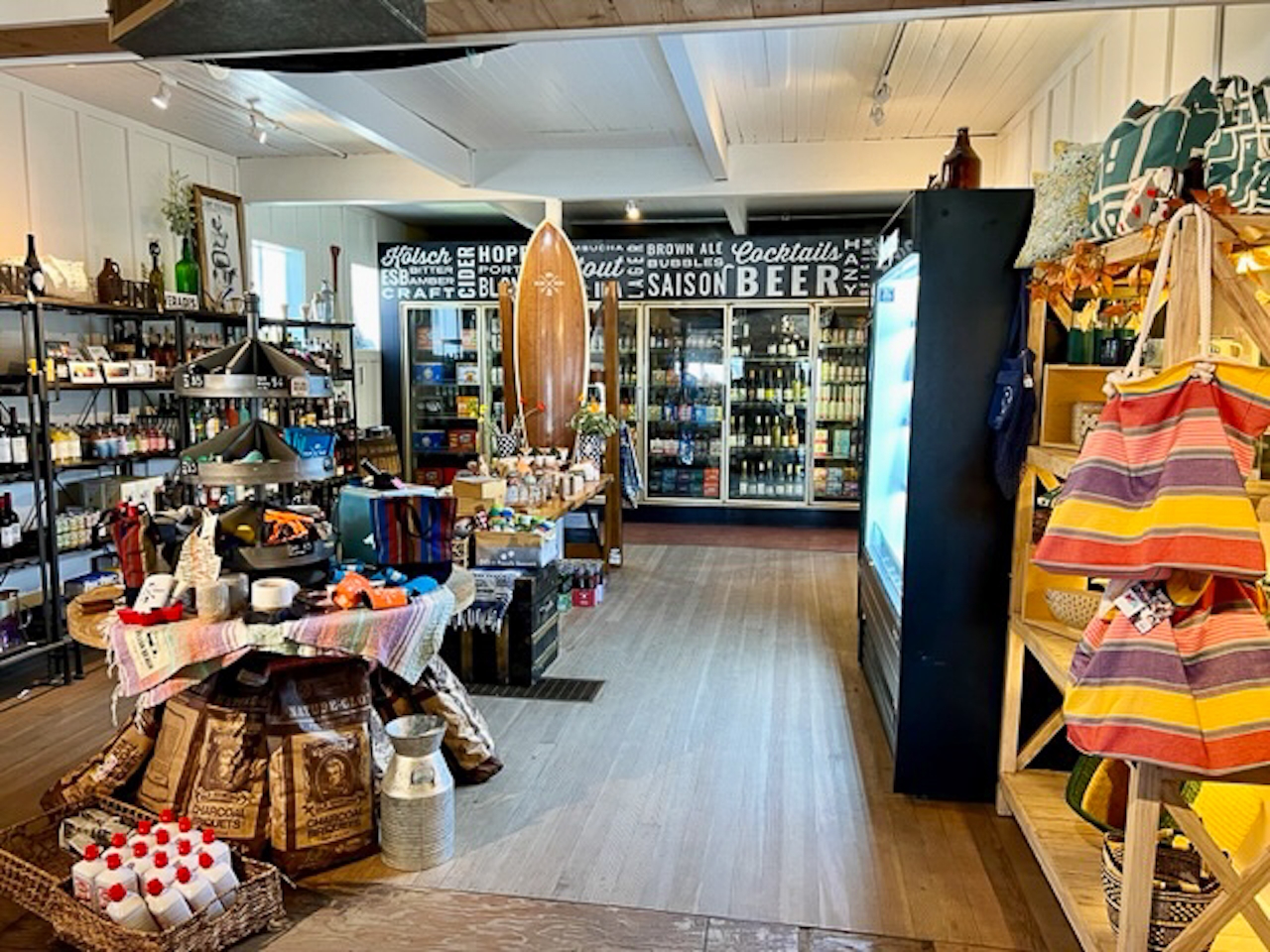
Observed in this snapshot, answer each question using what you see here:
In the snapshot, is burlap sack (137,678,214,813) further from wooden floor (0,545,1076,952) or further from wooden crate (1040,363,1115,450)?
wooden crate (1040,363,1115,450)

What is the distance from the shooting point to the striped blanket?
8.21 feet

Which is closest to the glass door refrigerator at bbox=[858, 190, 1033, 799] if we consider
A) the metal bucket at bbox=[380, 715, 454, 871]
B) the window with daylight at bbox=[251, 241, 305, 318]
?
the metal bucket at bbox=[380, 715, 454, 871]

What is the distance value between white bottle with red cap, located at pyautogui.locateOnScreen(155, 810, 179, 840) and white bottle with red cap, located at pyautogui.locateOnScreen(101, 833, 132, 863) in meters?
0.08

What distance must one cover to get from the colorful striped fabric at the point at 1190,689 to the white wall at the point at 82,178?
17.6 ft

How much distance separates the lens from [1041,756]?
9.87ft

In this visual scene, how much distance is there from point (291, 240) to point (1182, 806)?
295 inches

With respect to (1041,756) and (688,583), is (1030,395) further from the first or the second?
(688,583)

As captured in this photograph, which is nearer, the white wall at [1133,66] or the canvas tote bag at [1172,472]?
the canvas tote bag at [1172,472]

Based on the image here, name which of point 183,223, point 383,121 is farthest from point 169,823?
point 183,223

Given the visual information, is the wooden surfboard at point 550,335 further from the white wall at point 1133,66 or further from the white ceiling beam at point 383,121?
the white wall at point 1133,66

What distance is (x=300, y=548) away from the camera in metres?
2.83

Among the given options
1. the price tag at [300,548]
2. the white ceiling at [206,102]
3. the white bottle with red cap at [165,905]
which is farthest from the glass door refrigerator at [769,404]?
the white bottle with red cap at [165,905]

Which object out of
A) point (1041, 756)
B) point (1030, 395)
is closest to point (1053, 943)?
point (1041, 756)

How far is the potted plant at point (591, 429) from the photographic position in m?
5.97
